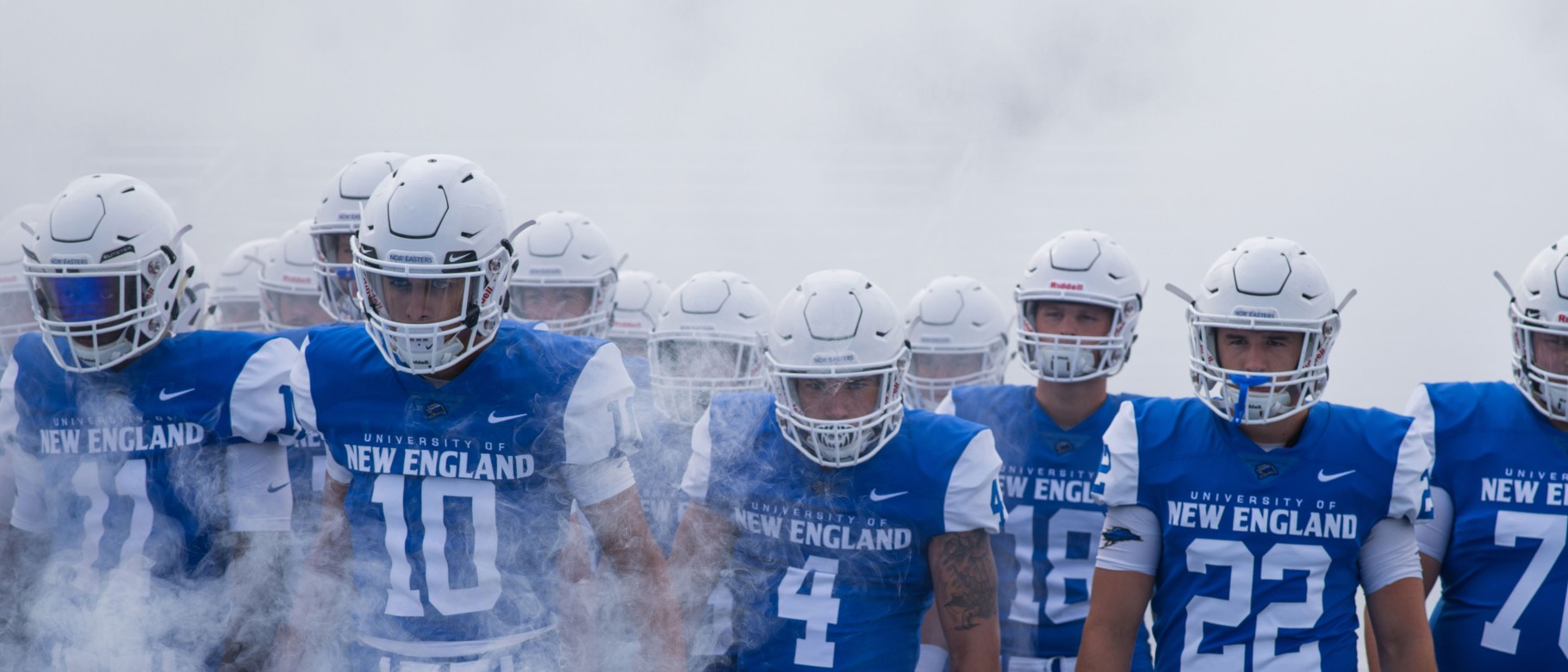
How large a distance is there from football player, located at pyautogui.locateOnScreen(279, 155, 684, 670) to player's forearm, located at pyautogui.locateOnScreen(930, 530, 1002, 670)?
673mm

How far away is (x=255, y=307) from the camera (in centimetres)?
495

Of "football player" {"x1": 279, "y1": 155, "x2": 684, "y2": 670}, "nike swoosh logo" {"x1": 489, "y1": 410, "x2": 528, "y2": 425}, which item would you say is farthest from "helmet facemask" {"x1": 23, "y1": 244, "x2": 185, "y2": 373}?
"nike swoosh logo" {"x1": 489, "y1": 410, "x2": 528, "y2": 425}

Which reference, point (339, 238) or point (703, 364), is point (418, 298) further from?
point (703, 364)

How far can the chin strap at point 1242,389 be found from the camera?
8.63ft

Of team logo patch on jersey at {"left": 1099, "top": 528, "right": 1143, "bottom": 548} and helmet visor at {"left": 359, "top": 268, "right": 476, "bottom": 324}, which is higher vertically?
helmet visor at {"left": 359, "top": 268, "right": 476, "bottom": 324}

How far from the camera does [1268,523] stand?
8.51ft

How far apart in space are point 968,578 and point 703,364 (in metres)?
1.43

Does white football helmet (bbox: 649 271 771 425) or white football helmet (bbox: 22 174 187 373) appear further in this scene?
white football helmet (bbox: 649 271 771 425)

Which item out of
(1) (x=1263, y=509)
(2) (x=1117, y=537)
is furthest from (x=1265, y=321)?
(2) (x=1117, y=537)

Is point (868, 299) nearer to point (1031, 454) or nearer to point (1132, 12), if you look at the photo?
point (1031, 454)

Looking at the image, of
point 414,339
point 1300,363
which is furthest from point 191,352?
point 1300,363

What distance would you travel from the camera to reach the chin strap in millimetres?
2631

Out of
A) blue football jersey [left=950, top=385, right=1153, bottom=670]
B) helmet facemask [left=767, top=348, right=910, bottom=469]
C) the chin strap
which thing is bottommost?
blue football jersey [left=950, top=385, right=1153, bottom=670]

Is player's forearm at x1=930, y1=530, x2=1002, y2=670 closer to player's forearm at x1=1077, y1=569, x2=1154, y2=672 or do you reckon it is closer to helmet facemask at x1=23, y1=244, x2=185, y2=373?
player's forearm at x1=1077, y1=569, x2=1154, y2=672
